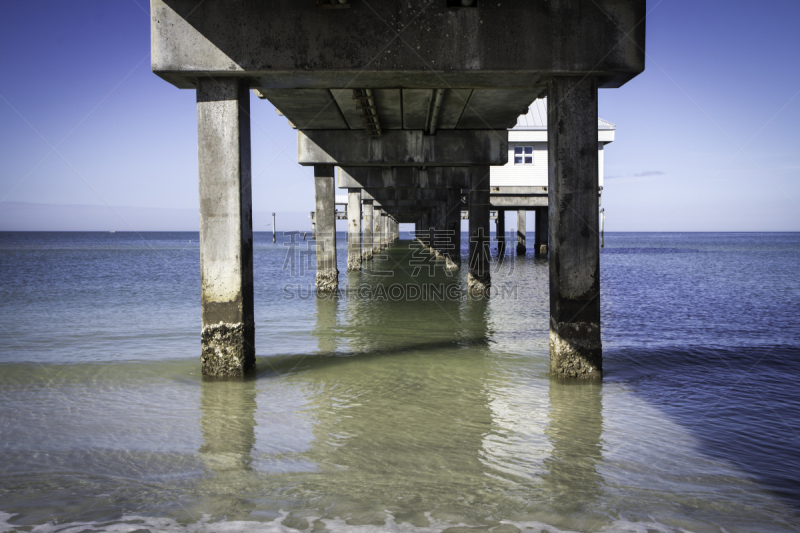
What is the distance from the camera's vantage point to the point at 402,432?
4.61 metres

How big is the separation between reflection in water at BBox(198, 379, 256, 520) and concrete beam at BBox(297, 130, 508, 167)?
26.5 ft

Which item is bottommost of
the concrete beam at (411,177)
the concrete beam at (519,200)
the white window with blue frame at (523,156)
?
the concrete beam at (519,200)

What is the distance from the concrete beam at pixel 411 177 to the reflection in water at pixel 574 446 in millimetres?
14925

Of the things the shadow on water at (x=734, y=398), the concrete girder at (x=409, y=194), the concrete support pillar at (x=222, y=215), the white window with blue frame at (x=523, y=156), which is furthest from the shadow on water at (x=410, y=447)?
the white window with blue frame at (x=523, y=156)

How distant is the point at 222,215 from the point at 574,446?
4.15 metres

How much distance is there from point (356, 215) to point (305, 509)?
22931mm

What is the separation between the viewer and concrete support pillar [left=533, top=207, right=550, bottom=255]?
3236 centimetres

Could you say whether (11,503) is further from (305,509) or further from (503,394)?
(503,394)

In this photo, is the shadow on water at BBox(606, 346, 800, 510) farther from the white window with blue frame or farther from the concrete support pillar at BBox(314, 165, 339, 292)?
the white window with blue frame

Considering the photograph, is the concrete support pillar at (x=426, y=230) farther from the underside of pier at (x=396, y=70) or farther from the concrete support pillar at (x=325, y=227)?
the underside of pier at (x=396, y=70)

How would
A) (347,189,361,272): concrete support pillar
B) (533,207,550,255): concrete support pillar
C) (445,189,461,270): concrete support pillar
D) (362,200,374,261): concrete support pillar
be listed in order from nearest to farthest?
(445,189,461,270): concrete support pillar → (347,189,361,272): concrete support pillar → (533,207,550,255): concrete support pillar → (362,200,374,261): concrete support pillar

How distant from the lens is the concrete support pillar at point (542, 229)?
32.4 metres

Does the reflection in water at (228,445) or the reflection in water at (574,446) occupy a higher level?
the reflection in water at (228,445)

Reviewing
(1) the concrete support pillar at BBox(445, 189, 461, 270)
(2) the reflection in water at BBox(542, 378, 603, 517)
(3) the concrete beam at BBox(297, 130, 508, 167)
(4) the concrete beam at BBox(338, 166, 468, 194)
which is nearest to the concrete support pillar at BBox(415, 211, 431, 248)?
(1) the concrete support pillar at BBox(445, 189, 461, 270)
